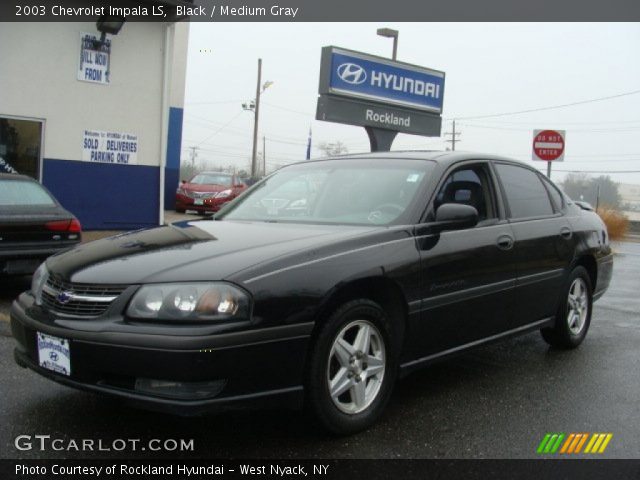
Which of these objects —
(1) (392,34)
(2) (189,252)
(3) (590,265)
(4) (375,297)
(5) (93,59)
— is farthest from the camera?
(1) (392,34)

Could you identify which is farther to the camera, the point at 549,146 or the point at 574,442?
the point at 549,146

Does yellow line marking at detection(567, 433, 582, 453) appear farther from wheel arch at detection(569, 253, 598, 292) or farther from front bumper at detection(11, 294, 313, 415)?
wheel arch at detection(569, 253, 598, 292)

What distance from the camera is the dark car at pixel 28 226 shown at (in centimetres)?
672

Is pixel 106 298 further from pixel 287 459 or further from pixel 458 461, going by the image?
pixel 458 461

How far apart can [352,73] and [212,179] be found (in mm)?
7803

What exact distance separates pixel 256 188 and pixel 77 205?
8596mm

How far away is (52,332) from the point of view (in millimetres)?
3131

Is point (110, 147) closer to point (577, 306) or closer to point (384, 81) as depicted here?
point (384, 81)

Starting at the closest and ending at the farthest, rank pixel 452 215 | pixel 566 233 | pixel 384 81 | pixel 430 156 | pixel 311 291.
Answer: pixel 311 291 < pixel 452 215 < pixel 430 156 < pixel 566 233 < pixel 384 81

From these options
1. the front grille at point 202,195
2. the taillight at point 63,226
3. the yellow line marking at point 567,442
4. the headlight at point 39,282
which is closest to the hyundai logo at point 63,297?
the headlight at point 39,282

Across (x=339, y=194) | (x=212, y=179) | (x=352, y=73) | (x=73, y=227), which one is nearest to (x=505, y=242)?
(x=339, y=194)

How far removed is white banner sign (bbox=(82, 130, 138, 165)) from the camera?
12438 millimetres

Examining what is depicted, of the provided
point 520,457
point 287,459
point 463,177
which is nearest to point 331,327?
point 287,459

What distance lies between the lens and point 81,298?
315 centimetres
